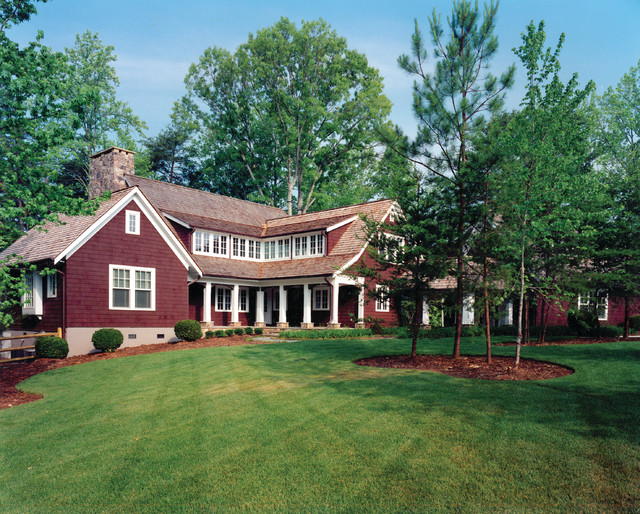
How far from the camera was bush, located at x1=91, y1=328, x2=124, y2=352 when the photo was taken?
63.6 ft

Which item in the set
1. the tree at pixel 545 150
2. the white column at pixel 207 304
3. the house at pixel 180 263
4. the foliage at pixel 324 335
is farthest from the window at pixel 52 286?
the tree at pixel 545 150

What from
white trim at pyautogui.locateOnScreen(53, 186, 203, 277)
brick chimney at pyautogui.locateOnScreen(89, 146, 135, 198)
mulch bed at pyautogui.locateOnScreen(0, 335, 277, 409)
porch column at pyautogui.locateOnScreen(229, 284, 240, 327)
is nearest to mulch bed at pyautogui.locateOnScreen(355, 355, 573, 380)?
mulch bed at pyautogui.locateOnScreen(0, 335, 277, 409)

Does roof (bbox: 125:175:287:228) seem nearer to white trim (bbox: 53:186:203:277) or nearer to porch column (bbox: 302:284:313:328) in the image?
white trim (bbox: 53:186:203:277)

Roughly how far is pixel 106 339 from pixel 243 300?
1262 cm

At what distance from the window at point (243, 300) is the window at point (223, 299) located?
0.90 m

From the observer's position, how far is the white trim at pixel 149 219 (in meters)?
19.8

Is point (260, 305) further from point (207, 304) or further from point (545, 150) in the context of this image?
point (545, 150)

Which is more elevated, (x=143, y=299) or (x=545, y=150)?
(x=545, y=150)

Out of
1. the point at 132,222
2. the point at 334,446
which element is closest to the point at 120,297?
the point at 132,222

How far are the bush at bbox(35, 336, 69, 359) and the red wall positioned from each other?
124cm

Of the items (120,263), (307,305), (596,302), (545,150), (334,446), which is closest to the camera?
(334,446)

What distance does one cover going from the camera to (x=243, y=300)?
3158cm

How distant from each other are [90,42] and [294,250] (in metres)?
31.1

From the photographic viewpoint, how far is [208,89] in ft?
151
